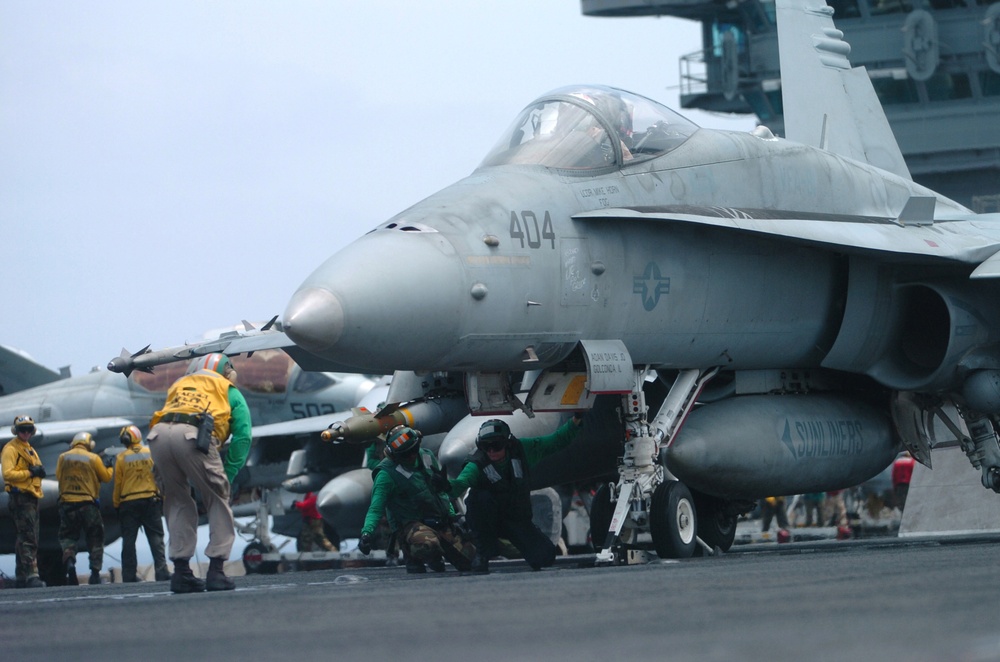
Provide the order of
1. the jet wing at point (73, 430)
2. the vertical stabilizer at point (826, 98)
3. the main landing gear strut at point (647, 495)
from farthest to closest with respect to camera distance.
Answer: the jet wing at point (73, 430) < the vertical stabilizer at point (826, 98) < the main landing gear strut at point (647, 495)

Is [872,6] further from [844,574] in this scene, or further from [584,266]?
[844,574]

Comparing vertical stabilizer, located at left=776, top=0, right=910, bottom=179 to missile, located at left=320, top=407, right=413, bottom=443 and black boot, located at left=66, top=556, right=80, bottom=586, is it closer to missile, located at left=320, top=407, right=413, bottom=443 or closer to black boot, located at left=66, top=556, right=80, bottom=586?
missile, located at left=320, top=407, right=413, bottom=443

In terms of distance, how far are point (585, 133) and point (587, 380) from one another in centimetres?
171

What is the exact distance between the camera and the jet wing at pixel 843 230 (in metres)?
8.91

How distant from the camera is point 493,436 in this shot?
373 inches

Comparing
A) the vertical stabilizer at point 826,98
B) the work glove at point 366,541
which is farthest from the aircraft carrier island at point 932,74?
the work glove at point 366,541

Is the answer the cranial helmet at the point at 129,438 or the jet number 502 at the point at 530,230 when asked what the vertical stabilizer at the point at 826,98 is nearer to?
the jet number 502 at the point at 530,230

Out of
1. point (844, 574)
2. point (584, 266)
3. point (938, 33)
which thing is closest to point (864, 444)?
point (584, 266)

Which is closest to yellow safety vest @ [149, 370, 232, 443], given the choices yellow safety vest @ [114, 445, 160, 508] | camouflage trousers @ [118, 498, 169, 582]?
yellow safety vest @ [114, 445, 160, 508]

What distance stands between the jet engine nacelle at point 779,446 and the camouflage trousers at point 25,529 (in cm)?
707

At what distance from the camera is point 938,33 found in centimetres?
3078

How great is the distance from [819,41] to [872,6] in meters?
19.5

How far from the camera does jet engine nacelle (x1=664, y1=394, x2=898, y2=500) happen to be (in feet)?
30.4

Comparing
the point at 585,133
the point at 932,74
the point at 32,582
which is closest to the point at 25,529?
the point at 32,582
